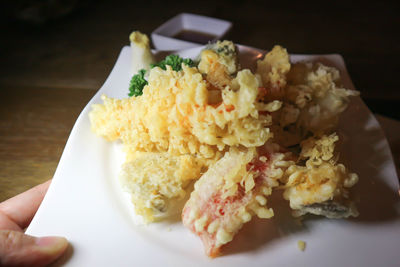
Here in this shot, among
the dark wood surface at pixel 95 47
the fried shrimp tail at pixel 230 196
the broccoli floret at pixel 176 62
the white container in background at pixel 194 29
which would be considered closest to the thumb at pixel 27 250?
the fried shrimp tail at pixel 230 196

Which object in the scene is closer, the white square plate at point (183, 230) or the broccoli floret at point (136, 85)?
the white square plate at point (183, 230)

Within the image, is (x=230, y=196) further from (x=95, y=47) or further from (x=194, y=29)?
(x=95, y=47)

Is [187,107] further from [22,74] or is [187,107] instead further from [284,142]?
[22,74]

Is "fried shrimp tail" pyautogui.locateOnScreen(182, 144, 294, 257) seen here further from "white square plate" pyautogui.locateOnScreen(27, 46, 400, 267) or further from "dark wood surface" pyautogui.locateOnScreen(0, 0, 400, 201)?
"dark wood surface" pyautogui.locateOnScreen(0, 0, 400, 201)

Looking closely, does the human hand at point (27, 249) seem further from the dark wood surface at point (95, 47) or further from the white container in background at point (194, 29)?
the white container in background at point (194, 29)

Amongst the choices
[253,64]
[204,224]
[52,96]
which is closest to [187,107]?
[204,224]

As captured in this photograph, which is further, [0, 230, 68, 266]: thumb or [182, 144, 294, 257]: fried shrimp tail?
[182, 144, 294, 257]: fried shrimp tail

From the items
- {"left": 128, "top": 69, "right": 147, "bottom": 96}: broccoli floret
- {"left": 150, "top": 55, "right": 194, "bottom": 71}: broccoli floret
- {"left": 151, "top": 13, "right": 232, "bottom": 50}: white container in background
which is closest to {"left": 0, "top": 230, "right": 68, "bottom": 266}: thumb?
{"left": 128, "top": 69, "right": 147, "bottom": 96}: broccoli floret
